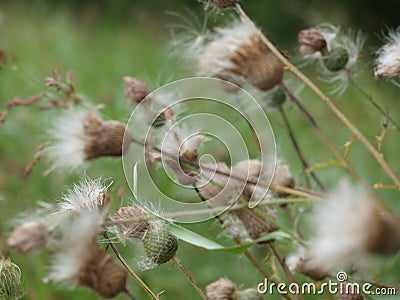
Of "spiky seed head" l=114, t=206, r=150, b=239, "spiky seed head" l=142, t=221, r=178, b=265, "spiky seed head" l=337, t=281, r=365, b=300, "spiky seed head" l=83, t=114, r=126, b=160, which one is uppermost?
"spiky seed head" l=83, t=114, r=126, b=160

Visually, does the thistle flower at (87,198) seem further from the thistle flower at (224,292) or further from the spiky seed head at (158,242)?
the thistle flower at (224,292)

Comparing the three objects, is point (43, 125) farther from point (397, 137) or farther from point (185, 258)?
point (397, 137)

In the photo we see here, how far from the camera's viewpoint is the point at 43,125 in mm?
2275

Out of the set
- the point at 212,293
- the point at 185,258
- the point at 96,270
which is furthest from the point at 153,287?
the point at 96,270

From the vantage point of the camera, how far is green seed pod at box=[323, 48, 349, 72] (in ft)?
2.98

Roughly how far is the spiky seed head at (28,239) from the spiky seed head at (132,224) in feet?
0.55

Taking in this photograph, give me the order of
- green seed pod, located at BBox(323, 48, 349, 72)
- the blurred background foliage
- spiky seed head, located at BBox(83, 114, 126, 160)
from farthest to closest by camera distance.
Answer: the blurred background foliage → green seed pod, located at BBox(323, 48, 349, 72) → spiky seed head, located at BBox(83, 114, 126, 160)

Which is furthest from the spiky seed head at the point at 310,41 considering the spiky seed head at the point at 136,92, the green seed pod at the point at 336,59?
the spiky seed head at the point at 136,92

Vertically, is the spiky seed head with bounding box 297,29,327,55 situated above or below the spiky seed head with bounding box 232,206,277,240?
above

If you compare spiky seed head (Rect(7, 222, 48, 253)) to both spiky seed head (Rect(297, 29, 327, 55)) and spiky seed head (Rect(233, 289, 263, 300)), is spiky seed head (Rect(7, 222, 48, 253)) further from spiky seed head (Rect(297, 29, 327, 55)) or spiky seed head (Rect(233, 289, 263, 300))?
spiky seed head (Rect(297, 29, 327, 55))

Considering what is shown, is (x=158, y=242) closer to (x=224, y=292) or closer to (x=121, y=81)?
(x=224, y=292)

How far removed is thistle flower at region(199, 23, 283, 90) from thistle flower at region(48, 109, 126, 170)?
5.3 inches

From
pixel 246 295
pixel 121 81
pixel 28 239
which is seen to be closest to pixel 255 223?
pixel 246 295

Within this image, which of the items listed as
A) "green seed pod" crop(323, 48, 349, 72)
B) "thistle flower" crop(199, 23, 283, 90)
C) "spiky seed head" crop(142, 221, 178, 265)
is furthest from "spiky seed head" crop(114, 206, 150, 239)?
"green seed pod" crop(323, 48, 349, 72)
